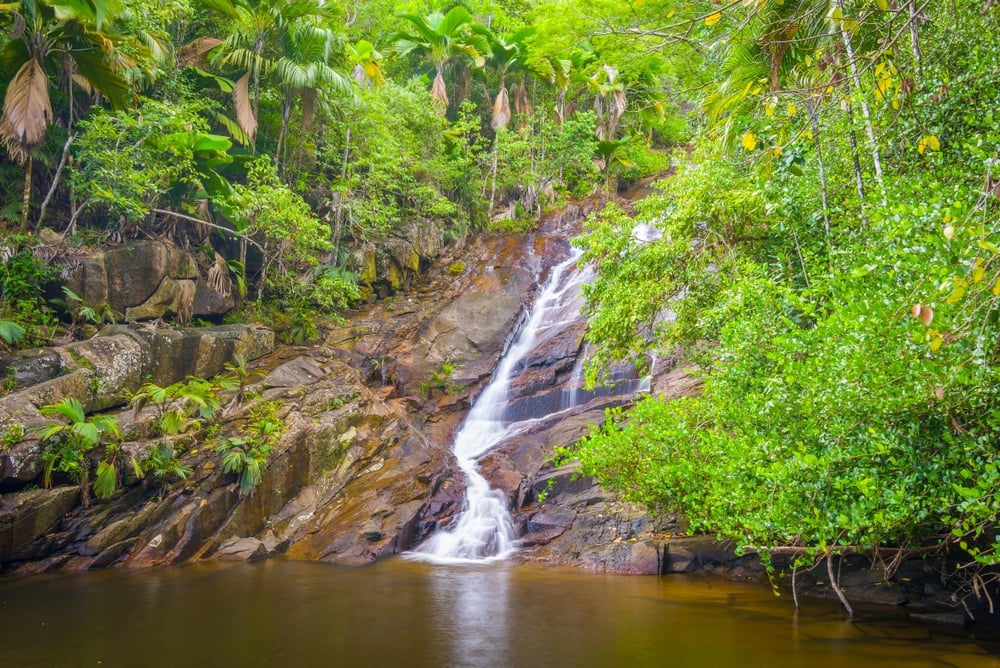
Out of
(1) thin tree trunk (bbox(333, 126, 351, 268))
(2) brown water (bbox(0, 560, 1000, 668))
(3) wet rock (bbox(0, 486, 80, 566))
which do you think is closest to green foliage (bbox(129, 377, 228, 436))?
(3) wet rock (bbox(0, 486, 80, 566))

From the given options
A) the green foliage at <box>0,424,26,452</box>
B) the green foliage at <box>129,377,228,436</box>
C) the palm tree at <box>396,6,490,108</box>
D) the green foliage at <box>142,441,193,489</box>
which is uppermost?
the palm tree at <box>396,6,490,108</box>

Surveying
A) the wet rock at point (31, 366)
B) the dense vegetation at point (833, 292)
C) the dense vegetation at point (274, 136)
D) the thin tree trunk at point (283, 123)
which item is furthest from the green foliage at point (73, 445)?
the thin tree trunk at point (283, 123)

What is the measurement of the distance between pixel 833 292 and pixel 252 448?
1031 cm

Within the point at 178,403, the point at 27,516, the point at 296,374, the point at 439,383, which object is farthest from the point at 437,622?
the point at 439,383

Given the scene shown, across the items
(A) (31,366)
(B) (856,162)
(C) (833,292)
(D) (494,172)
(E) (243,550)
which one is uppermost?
(D) (494,172)

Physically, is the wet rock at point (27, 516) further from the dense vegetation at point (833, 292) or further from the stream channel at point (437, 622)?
the dense vegetation at point (833, 292)

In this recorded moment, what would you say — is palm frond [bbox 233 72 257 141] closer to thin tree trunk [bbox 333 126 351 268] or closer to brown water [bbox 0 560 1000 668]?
thin tree trunk [bbox 333 126 351 268]

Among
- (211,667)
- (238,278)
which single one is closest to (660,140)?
(238,278)

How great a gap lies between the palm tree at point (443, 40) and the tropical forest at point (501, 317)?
3.00 metres

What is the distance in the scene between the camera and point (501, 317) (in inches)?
739

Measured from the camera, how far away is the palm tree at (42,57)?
10.8 metres

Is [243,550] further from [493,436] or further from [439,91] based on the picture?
[439,91]

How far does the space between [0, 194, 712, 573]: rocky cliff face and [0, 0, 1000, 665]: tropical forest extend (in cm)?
6

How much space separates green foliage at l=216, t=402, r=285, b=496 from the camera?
38.7ft
